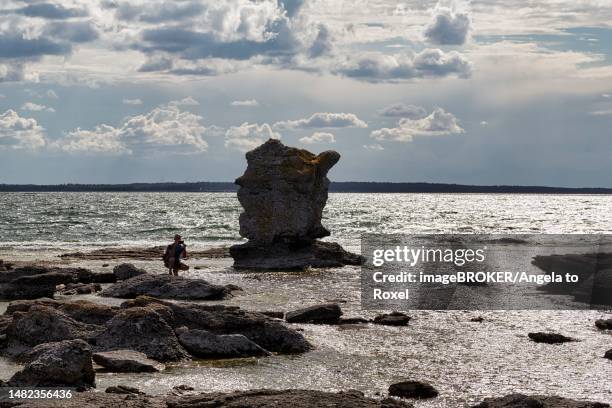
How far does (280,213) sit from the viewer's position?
4816cm

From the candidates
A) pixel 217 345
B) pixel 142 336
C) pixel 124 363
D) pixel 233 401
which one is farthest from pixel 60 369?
pixel 217 345

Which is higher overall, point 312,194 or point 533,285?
point 312,194

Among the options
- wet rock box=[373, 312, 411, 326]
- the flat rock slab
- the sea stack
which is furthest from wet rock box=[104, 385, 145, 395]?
the sea stack

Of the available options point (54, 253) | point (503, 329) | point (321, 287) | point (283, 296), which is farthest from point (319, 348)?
point (54, 253)

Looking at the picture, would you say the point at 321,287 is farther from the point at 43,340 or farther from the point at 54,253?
the point at 54,253

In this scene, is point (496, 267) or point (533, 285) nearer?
point (533, 285)

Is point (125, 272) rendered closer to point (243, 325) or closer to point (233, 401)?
point (243, 325)

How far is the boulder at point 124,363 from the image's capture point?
17688 millimetres

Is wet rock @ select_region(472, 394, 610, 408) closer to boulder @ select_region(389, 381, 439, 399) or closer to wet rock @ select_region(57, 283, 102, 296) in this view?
boulder @ select_region(389, 381, 439, 399)

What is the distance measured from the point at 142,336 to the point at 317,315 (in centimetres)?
707

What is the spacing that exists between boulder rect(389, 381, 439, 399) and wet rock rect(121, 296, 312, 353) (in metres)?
4.79

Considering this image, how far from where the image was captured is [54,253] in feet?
189

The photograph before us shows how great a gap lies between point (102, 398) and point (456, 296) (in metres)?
20.9

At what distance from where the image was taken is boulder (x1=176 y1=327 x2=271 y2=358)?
19.7m
